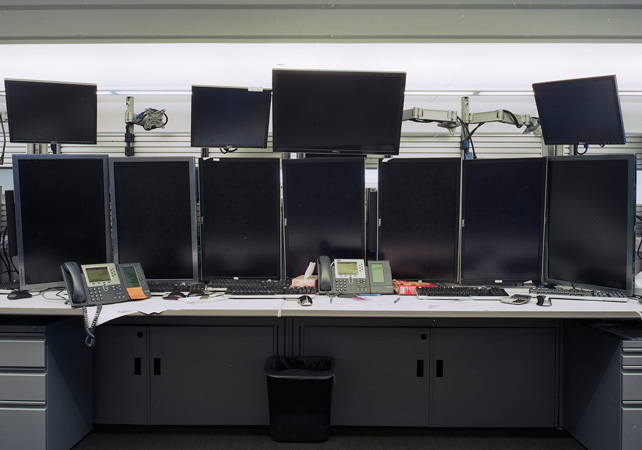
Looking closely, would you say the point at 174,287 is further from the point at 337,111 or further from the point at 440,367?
the point at 440,367

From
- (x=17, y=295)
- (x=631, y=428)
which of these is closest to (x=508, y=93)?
(x=631, y=428)

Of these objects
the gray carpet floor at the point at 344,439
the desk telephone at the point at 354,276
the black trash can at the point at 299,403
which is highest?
the desk telephone at the point at 354,276

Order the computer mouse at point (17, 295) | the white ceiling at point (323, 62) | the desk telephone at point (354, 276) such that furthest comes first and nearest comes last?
the white ceiling at point (323, 62) < the desk telephone at point (354, 276) < the computer mouse at point (17, 295)

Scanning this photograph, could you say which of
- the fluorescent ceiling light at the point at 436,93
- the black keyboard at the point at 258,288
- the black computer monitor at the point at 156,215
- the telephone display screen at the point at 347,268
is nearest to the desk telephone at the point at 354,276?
the telephone display screen at the point at 347,268

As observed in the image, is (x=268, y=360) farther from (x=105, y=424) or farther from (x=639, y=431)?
(x=639, y=431)

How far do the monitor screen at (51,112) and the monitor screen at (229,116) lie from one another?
598 mm

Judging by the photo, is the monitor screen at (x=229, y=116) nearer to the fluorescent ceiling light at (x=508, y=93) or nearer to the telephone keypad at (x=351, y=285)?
the telephone keypad at (x=351, y=285)

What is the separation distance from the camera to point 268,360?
2008mm

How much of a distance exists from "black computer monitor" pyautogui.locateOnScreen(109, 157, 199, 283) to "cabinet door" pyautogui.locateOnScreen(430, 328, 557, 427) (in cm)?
148

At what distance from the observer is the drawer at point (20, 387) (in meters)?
1.71

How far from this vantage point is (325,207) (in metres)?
2.18

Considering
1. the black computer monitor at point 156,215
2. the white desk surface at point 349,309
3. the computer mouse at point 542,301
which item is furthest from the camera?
→ the black computer monitor at point 156,215

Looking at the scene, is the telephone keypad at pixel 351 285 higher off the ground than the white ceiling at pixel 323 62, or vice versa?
the white ceiling at pixel 323 62

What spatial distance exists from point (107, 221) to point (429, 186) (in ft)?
5.97
